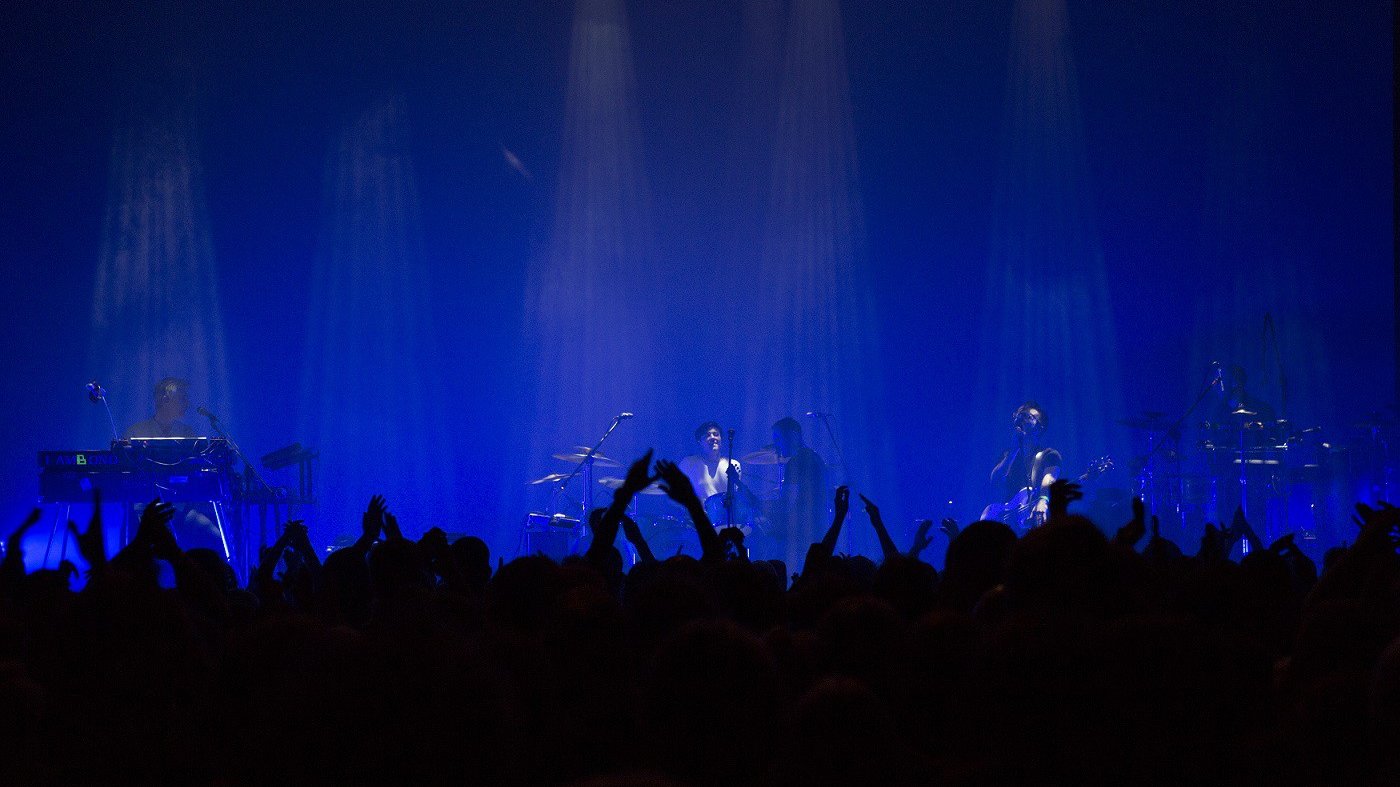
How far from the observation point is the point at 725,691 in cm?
156

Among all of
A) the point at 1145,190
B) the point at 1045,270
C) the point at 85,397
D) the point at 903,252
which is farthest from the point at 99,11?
the point at 1145,190

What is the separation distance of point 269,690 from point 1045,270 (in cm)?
1059

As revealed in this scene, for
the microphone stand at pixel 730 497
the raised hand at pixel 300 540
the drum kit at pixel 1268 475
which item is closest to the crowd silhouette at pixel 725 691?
the raised hand at pixel 300 540

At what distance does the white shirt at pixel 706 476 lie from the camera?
9867 mm

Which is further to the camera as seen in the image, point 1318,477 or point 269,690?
point 1318,477

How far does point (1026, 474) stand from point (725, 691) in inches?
340

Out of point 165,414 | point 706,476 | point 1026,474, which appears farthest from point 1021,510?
point 165,414

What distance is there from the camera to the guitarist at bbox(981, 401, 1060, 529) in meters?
9.30

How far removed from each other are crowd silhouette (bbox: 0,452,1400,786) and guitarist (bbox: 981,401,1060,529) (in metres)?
6.73

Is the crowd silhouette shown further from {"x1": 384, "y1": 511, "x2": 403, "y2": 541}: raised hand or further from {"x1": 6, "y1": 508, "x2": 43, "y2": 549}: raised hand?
{"x1": 384, "y1": 511, "x2": 403, "y2": 541}: raised hand

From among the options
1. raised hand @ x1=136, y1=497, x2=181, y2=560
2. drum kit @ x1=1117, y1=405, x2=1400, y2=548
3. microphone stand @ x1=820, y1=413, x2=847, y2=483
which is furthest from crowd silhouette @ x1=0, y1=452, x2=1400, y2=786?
microphone stand @ x1=820, y1=413, x2=847, y2=483

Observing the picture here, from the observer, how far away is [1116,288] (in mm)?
11305

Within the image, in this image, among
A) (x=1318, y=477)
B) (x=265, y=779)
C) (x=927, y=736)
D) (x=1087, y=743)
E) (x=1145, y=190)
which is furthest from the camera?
(x=1145, y=190)

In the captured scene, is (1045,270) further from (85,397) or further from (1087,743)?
(1087,743)
